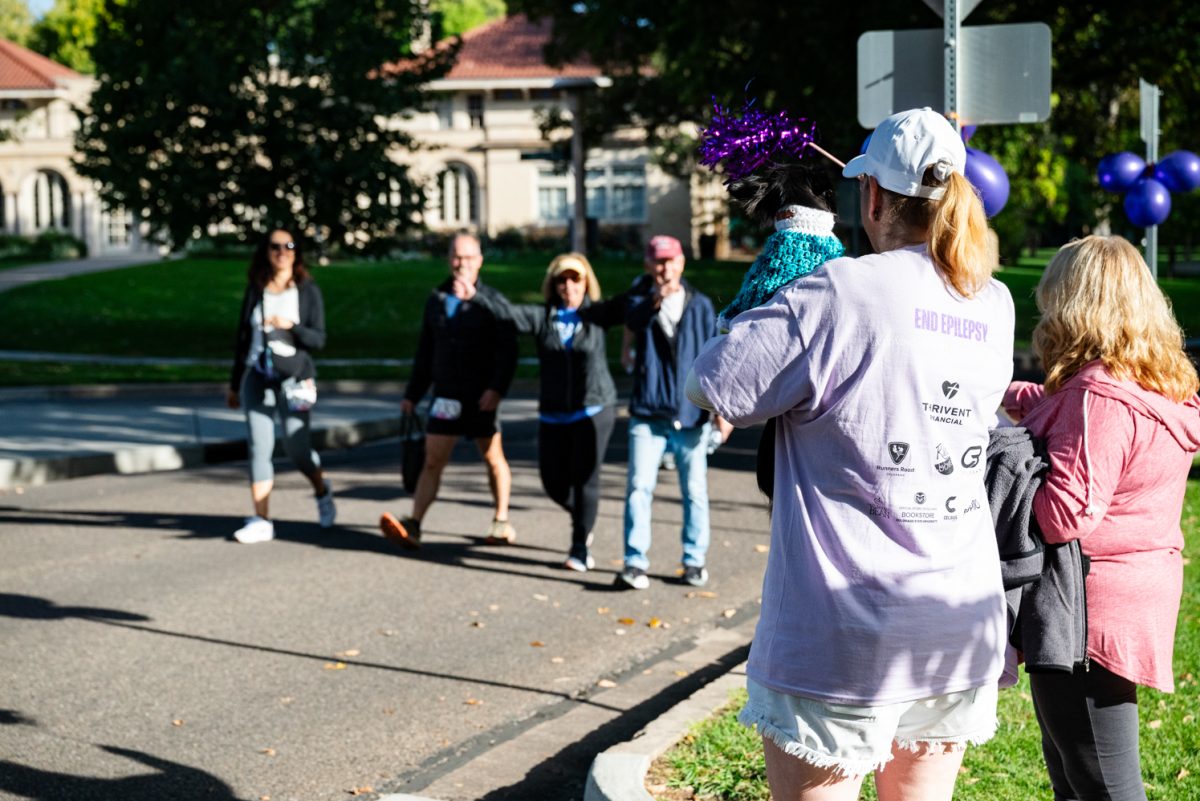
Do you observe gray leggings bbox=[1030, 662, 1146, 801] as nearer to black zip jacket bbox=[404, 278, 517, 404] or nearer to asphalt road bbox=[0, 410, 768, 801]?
asphalt road bbox=[0, 410, 768, 801]

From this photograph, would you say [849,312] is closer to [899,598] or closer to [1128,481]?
[899,598]

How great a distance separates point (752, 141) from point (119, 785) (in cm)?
325

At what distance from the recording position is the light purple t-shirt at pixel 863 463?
2613 millimetres

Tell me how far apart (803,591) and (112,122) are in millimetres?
23664

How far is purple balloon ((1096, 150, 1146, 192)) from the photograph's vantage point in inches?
622

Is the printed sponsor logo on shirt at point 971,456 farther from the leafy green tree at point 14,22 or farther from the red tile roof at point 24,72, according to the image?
the leafy green tree at point 14,22

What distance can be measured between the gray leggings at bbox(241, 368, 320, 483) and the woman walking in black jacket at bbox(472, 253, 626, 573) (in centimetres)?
188

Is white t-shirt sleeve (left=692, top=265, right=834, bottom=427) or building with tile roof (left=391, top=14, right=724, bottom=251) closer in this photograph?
white t-shirt sleeve (left=692, top=265, right=834, bottom=427)

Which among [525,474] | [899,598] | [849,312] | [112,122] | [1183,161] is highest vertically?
[112,122]

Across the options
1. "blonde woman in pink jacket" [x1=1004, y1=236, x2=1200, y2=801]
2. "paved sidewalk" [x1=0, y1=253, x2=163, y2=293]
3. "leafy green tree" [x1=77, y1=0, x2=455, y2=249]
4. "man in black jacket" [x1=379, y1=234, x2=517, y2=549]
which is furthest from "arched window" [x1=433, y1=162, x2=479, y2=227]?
"blonde woman in pink jacket" [x1=1004, y1=236, x2=1200, y2=801]

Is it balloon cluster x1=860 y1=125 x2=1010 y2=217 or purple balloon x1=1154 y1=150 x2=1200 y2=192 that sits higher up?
purple balloon x1=1154 y1=150 x2=1200 y2=192

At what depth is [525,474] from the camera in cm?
1253

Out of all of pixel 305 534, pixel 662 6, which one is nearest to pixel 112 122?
pixel 662 6

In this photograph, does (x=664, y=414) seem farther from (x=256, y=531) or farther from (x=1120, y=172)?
(x=1120, y=172)
